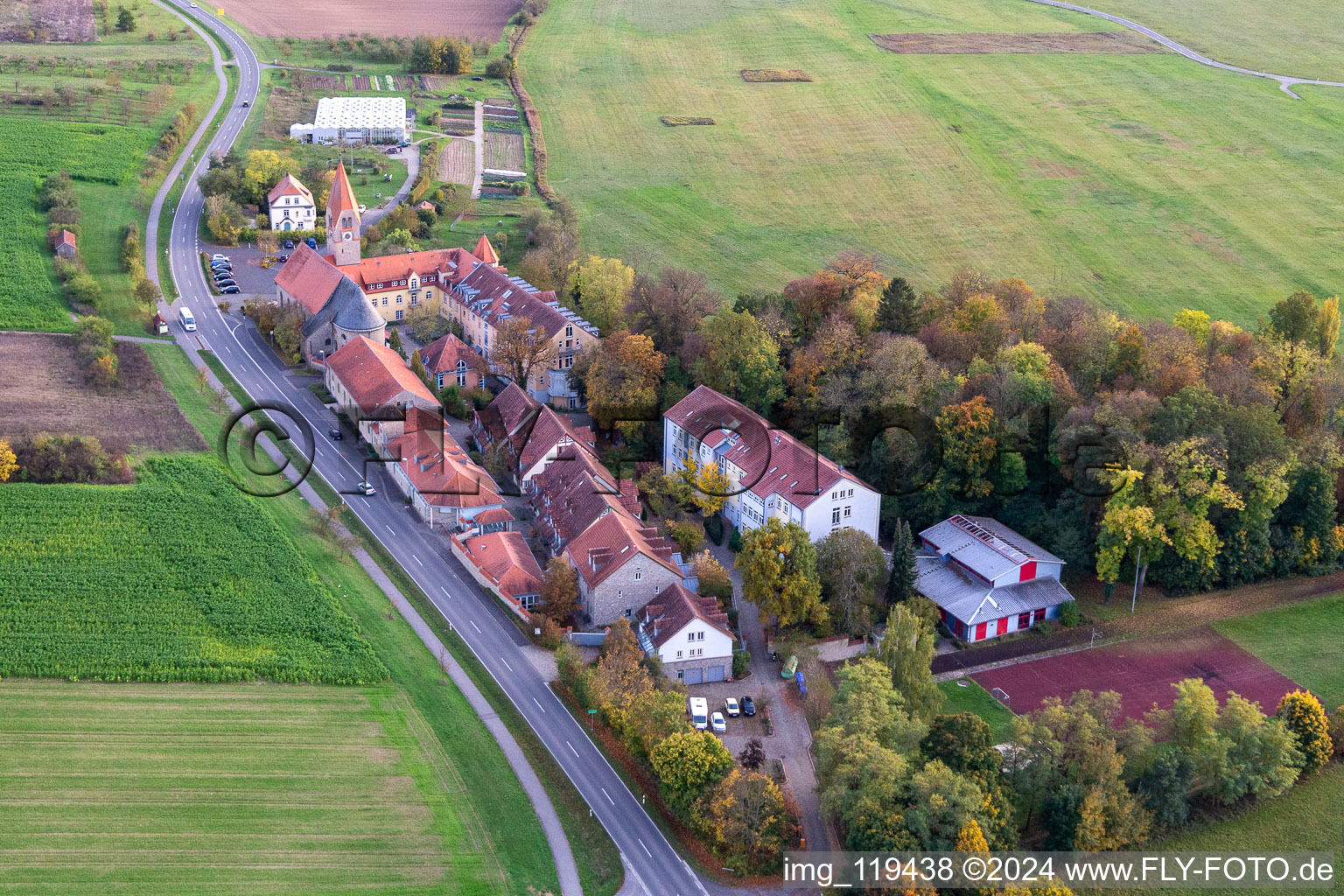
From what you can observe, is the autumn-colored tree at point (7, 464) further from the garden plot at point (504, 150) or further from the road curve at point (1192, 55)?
the road curve at point (1192, 55)

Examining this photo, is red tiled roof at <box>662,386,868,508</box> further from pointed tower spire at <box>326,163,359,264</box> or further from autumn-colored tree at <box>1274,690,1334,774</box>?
pointed tower spire at <box>326,163,359,264</box>

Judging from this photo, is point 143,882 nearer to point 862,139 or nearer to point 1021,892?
point 1021,892

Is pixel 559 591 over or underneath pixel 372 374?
underneath

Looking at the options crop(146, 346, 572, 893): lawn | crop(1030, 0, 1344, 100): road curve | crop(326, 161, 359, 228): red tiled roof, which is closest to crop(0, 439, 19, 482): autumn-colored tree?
crop(146, 346, 572, 893): lawn

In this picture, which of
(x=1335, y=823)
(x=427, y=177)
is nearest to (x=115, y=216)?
(x=427, y=177)

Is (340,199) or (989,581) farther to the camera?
(340,199)

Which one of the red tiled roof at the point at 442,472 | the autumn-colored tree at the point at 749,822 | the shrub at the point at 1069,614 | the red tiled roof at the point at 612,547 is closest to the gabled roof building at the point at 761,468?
the red tiled roof at the point at 612,547

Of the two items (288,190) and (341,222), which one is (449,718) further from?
(288,190)

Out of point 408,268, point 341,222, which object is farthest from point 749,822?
point 341,222
